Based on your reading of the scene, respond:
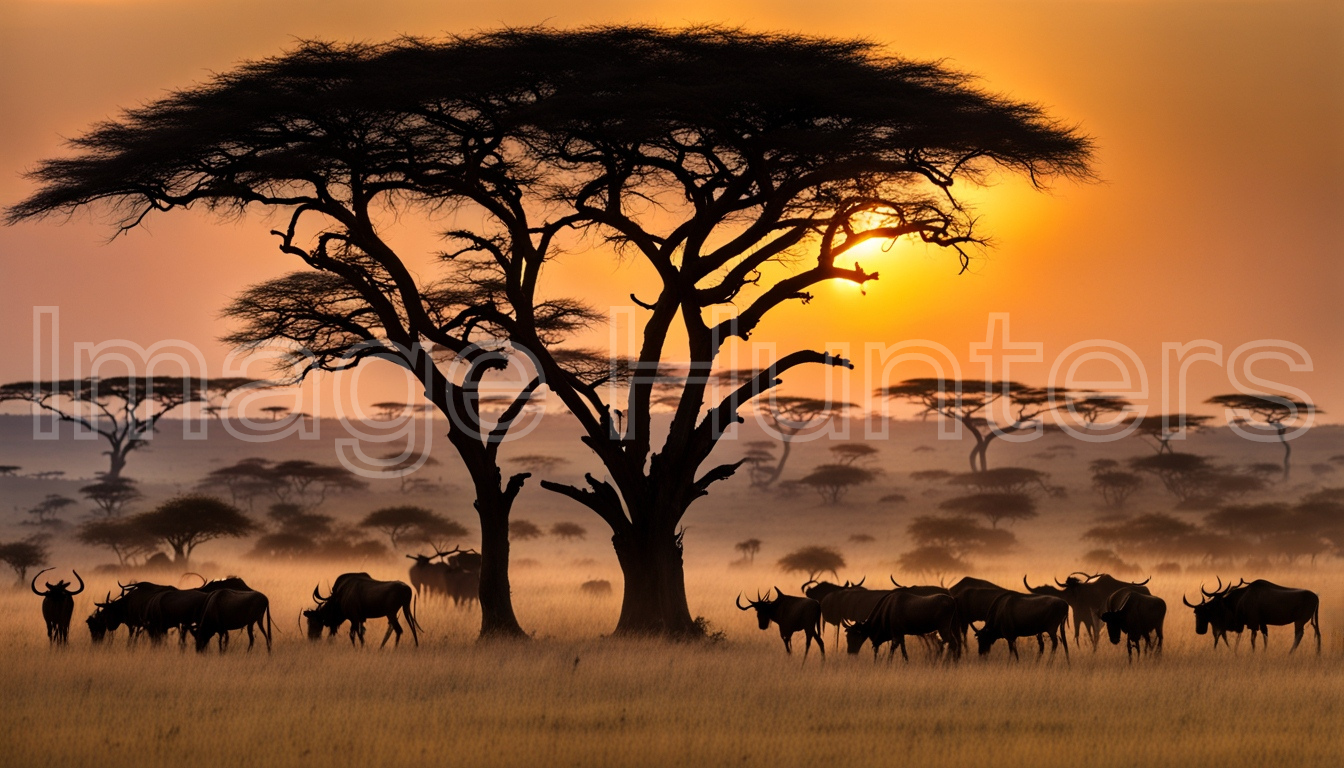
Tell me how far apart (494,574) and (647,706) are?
5.91 m

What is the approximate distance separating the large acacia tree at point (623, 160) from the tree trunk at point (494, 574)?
118 millimetres

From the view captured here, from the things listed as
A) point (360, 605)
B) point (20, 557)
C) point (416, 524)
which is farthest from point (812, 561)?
point (360, 605)

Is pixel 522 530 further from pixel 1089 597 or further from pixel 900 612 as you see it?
pixel 900 612

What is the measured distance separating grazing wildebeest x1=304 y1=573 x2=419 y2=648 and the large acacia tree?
67.9 inches

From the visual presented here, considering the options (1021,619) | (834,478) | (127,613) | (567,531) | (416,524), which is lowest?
(567,531)

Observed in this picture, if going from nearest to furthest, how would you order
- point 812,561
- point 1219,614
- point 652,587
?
point 1219,614
point 652,587
point 812,561

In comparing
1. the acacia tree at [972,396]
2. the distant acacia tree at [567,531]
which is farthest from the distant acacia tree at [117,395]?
the acacia tree at [972,396]

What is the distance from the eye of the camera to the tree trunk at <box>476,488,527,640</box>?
19.0 metres

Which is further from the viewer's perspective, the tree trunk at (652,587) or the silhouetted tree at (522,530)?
the silhouetted tree at (522,530)

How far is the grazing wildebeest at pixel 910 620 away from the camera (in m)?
16.3

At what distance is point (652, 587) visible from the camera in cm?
1859

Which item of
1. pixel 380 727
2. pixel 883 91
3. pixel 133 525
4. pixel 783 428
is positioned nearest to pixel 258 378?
pixel 133 525

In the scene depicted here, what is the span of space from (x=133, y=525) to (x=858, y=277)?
22.2m

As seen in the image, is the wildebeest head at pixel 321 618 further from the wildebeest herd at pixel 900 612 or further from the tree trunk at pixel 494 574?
the tree trunk at pixel 494 574
